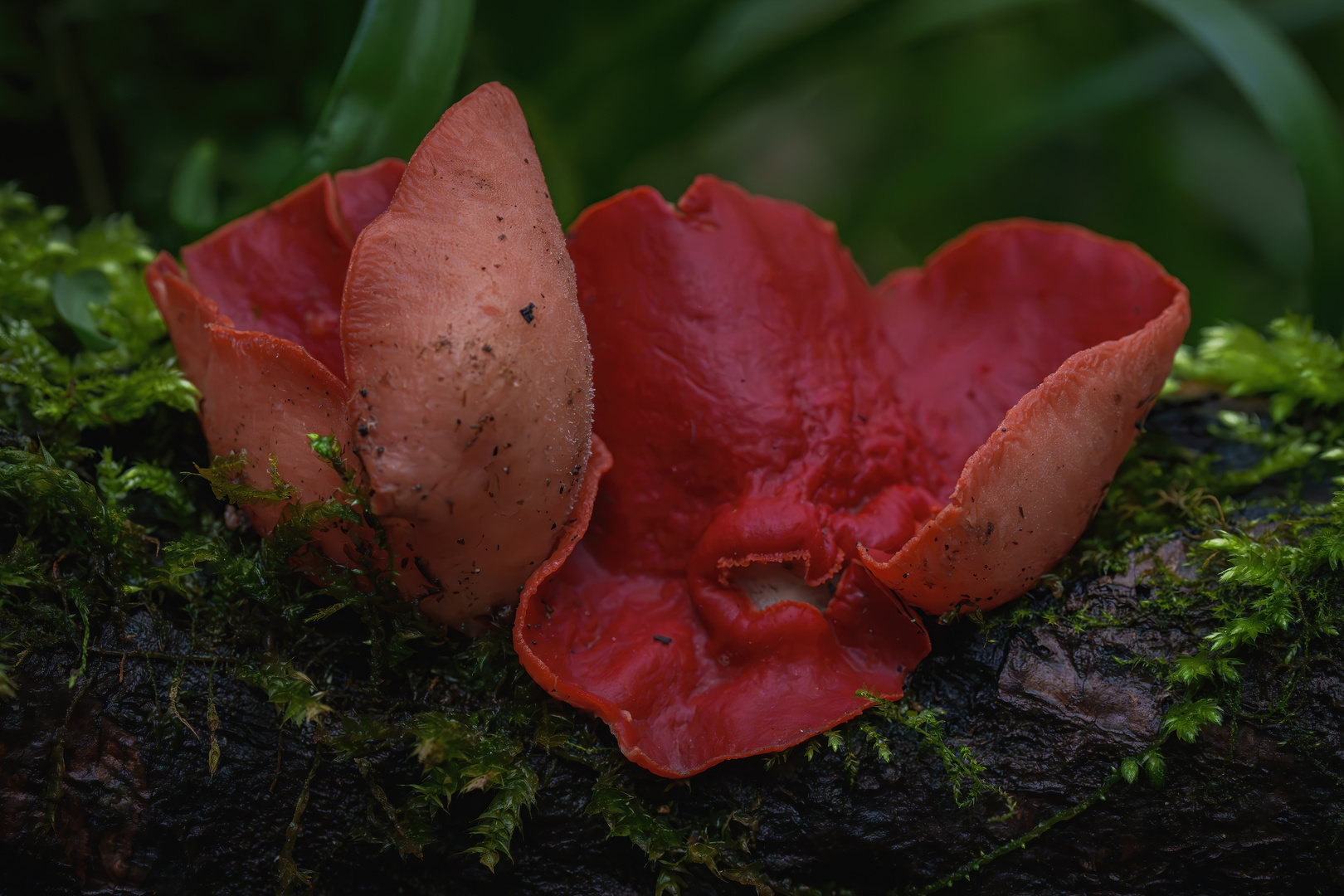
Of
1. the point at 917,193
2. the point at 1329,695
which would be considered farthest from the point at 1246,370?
the point at 917,193

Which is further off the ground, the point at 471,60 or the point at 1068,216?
the point at 471,60

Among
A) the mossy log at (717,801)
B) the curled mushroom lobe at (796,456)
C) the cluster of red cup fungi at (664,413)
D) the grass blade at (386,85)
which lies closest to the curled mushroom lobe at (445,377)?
the cluster of red cup fungi at (664,413)

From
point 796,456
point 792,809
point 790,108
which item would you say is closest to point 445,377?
point 796,456

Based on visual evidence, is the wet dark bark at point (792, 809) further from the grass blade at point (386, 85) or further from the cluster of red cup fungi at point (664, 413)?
the grass blade at point (386, 85)

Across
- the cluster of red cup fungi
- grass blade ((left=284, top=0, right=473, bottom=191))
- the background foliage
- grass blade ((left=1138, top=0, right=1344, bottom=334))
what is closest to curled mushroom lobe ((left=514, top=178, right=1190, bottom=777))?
the cluster of red cup fungi

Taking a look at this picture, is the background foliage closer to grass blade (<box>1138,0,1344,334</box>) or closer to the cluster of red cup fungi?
grass blade (<box>1138,0,1344,334</box>)

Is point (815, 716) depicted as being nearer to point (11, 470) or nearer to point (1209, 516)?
point (1209, 516)
